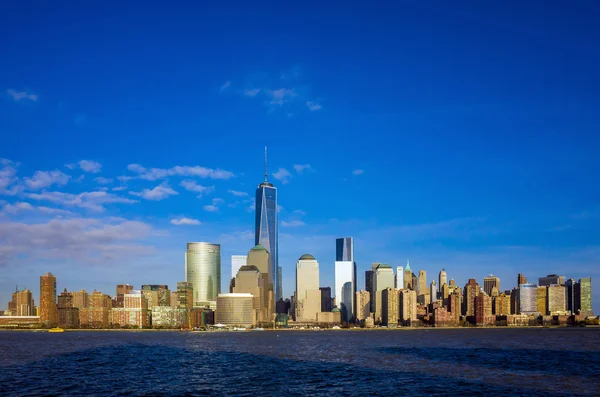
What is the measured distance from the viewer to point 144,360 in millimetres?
146625

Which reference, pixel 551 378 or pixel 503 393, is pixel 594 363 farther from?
pixel 503 393

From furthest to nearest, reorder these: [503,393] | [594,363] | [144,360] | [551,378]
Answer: [144,360]
[594,363]
[551,378]
[503,393]

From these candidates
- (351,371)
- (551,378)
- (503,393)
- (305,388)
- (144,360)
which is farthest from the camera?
(144,360)

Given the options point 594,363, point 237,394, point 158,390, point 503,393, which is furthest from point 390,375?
point 594,363

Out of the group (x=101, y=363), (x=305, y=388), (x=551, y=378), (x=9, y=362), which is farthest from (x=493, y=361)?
(x=9, y=362)

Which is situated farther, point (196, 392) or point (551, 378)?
point (551, 378)

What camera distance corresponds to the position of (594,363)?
13350 cm

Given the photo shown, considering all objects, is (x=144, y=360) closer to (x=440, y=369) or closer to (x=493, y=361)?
(x=440, y=369)

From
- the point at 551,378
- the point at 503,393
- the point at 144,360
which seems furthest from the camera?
the point at 144,360

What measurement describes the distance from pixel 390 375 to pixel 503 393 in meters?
26.1

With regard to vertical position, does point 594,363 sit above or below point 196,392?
below

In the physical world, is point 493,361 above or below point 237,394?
below

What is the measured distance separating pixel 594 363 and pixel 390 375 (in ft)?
191

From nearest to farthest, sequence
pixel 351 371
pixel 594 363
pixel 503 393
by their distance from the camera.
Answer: pixel 503 393
pixel 351 371
pixel 594 363
